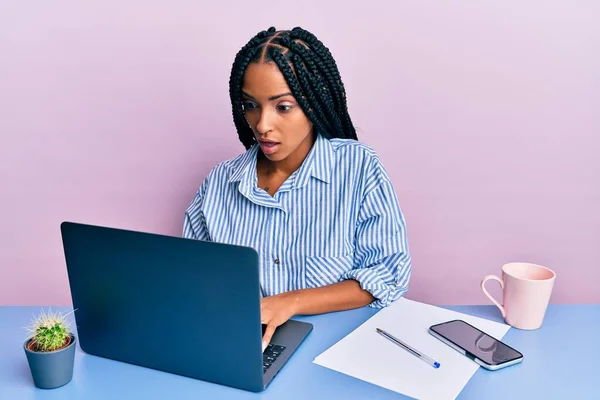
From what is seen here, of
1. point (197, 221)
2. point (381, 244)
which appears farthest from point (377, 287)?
point (197, 221)

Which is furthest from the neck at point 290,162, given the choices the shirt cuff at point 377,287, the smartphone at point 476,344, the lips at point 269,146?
the smartphone at point 476,344

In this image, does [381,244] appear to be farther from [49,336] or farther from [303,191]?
[49,336]

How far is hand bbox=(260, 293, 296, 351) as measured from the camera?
106 cm

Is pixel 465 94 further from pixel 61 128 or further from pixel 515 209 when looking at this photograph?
pixel 61 128

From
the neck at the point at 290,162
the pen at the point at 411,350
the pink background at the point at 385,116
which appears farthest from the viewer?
the pink background at the point at 385,116

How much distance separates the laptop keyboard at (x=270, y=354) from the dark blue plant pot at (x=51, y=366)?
329mm

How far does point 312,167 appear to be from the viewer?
1.44 meters

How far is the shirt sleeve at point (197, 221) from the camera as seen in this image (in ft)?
5.05

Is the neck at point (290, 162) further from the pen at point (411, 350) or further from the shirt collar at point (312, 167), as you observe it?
the pen at point (411, 350)

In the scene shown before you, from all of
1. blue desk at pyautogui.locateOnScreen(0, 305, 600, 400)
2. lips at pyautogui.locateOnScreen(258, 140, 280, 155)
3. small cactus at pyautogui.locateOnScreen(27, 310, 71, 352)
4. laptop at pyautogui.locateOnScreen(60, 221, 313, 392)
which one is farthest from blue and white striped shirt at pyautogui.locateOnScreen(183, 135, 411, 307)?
small cactus at pyautogui.locateOnScreen(27, 310, 71, 352)

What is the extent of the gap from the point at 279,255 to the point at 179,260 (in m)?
0.61

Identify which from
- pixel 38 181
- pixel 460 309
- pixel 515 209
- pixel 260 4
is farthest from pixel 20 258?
pixel 515 209

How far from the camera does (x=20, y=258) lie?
79.3 inches

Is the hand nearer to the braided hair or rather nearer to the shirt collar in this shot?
the shirt collar
